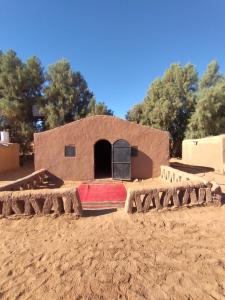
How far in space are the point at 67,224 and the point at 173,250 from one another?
2.69 meters

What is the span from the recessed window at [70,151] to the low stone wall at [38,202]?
6212mm

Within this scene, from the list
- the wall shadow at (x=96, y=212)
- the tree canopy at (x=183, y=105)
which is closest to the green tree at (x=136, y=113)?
the tree canopy at (x=183, y=105)

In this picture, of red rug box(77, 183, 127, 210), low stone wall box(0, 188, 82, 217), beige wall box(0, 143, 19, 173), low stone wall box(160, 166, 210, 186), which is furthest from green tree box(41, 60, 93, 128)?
low stone wall box(0, 188, 82, 217)

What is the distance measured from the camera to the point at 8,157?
1681cm

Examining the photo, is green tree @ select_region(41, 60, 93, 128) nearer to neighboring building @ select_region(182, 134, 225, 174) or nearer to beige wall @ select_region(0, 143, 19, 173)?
beige wall @ select_region(0, 143, 19, 173)

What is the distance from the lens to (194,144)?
1767cm

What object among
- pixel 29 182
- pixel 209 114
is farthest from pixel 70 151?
pixel 209 114

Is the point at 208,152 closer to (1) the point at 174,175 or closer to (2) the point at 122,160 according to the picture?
(1) the point at 174,175

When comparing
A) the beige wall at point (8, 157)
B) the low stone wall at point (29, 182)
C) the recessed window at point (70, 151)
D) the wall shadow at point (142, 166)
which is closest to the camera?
the low stone wall at point (29, 182)

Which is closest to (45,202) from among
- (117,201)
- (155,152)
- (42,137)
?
(117,201)

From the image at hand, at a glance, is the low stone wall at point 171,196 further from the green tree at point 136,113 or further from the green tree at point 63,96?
the green tree at point 136,113

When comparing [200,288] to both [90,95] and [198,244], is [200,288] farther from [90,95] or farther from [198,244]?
[90,95]

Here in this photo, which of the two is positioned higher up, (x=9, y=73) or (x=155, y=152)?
(x=9, y=73)

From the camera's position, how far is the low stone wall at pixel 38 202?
5.78 meters
